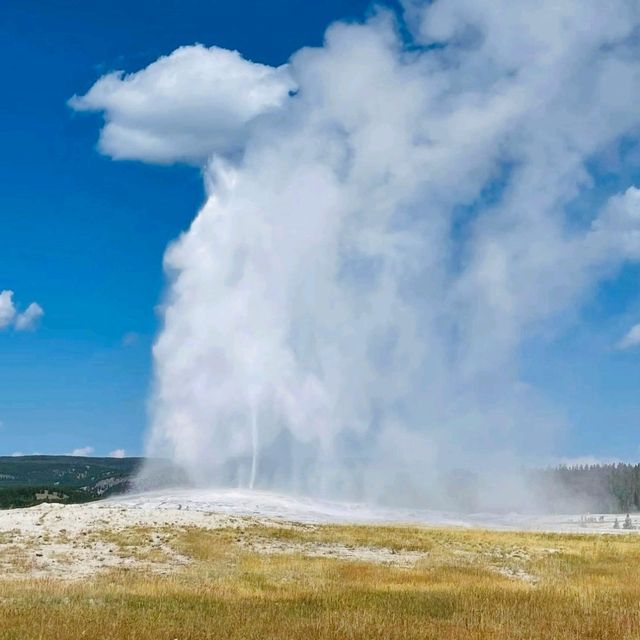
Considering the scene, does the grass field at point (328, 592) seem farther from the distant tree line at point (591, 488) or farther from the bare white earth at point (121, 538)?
the distant tree line at point (591, 488)

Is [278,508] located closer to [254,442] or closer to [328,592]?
[254,442]

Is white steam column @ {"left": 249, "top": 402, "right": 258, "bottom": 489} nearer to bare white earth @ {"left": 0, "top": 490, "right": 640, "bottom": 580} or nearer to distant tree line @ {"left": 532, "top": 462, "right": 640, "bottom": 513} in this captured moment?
bare white earth @ {"left": 0, "top": 490, "right": 640, "bottom": 580}

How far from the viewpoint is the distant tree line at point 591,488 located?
424ft

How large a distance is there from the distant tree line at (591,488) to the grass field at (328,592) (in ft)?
287

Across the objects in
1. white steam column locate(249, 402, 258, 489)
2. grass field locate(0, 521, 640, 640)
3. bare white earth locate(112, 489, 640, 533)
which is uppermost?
white steam column locate(249, 402, 258, 489)

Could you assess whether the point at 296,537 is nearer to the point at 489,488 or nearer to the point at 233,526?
the point at 233,526

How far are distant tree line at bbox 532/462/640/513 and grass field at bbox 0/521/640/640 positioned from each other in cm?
8762

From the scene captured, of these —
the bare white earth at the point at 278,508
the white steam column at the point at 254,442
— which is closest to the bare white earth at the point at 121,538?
the bare white earth at the point at 278,508

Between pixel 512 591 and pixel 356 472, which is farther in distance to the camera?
pixel 356 472

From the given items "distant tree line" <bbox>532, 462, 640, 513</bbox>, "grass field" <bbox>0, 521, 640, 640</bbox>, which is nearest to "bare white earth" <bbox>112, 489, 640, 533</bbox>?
"grass field" <bbox>0, 521, 640, 640</bbox>

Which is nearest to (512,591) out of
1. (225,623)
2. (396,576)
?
(396,576)

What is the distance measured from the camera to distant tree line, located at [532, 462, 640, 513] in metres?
129

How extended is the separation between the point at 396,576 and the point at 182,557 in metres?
7.32

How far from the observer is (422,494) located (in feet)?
312
